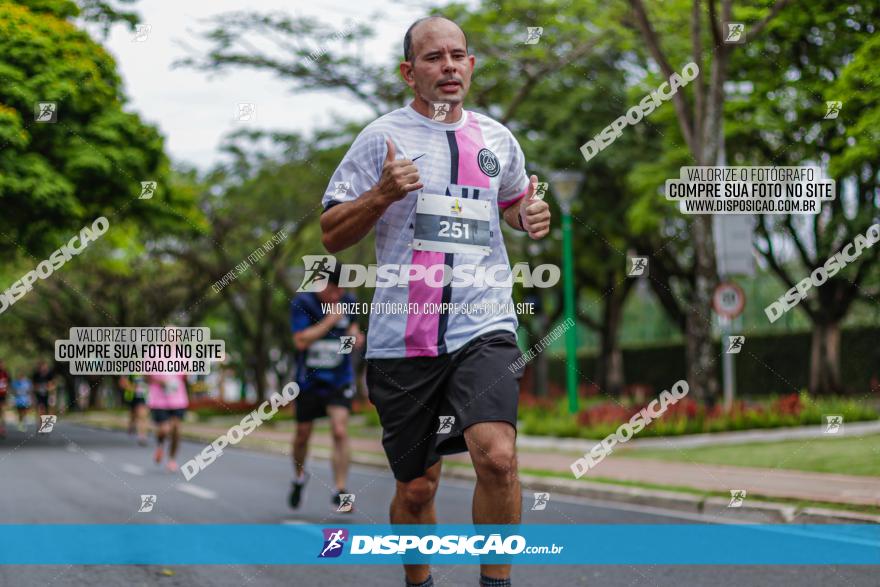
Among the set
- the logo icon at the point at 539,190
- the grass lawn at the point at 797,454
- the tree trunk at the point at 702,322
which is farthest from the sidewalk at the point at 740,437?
the logo icon at the point at 539,190

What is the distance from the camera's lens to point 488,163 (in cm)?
430

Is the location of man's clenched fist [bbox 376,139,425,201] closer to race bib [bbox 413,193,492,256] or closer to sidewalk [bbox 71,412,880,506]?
race bib [bbox 413,193,492,256]

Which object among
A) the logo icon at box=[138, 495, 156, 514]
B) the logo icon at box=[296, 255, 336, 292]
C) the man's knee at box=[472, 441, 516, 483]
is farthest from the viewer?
the logo icon at box=[138, 495, 156, 514]

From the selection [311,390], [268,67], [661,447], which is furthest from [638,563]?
[268,67]

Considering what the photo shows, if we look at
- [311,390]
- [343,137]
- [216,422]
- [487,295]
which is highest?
[343,137]

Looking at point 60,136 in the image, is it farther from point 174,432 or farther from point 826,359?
point 826,359

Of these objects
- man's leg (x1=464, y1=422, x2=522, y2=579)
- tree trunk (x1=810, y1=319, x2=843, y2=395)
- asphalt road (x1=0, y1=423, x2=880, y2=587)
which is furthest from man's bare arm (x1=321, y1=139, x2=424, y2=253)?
tree trunk (x1=810, y1=319, x2=843, y2=395)

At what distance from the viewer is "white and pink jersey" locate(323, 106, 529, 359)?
4.15 meters

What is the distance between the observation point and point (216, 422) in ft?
120

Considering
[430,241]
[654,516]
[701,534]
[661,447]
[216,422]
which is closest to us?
[430,241]

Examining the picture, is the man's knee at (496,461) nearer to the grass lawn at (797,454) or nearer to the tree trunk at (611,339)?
the grass lawn at (797,454)

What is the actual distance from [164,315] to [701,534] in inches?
1624

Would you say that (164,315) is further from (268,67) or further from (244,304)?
(268,67)

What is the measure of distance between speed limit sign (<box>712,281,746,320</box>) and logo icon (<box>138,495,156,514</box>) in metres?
8.44
